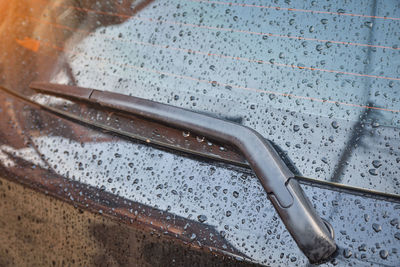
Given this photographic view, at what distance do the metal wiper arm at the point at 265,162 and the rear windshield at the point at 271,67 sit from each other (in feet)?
0.17

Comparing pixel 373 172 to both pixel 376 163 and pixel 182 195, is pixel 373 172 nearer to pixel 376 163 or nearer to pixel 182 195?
pixel 376 163

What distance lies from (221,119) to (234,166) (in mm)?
188

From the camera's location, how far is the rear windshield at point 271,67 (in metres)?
1.10

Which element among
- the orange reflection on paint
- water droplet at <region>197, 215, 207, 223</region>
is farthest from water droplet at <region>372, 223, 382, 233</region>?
the orange reflection on paint

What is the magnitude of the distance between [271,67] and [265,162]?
1.25 ft

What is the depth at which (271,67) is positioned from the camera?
1225 millimetres

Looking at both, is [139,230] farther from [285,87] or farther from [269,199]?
[285,87]

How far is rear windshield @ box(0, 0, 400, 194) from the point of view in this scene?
3.60 ft

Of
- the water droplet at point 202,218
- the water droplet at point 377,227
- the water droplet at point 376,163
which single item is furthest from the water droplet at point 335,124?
the water droplet at point 202,218

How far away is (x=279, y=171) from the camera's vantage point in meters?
1.08

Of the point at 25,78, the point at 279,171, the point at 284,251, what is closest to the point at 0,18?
the point at 25,78

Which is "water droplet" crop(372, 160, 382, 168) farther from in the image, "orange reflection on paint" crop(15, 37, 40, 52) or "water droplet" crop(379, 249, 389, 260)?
"orange reflection on paint" crop(15, 37, 40, 52)

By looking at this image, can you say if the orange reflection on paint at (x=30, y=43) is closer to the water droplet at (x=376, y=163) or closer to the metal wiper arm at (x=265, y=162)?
the metal wiper arm at (x=265, y=162)

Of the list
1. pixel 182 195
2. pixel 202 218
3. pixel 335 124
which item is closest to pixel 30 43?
pixel 182 195
